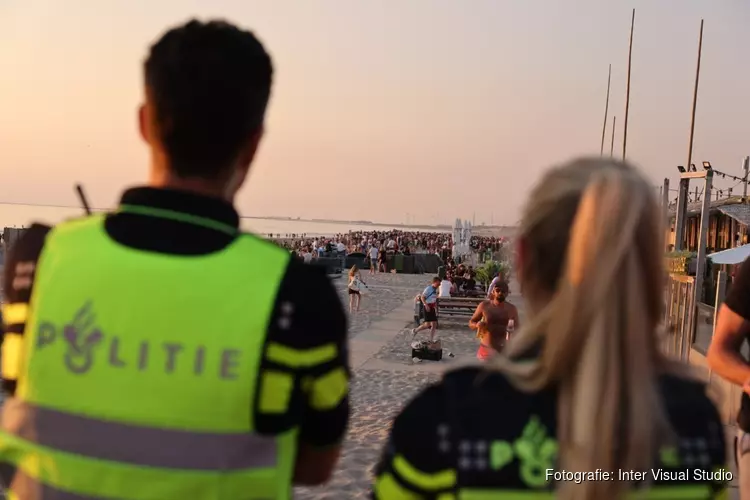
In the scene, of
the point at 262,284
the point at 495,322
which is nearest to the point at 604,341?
the point at 262,284

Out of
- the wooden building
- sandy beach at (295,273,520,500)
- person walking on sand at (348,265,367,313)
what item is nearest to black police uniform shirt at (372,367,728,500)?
sandy beach at (295,273,520,500)

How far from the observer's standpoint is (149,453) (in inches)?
52.0

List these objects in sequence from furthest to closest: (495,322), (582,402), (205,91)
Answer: (495,322) < (205,91) < (582,402)

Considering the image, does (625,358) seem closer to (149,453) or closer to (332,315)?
(332,315)

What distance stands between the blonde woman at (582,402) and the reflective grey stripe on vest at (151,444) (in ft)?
1.01

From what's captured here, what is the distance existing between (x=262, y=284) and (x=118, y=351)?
1.10 feet

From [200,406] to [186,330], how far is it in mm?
160

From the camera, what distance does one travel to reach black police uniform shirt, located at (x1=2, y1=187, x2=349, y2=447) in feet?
4.45

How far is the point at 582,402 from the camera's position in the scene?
1.20m

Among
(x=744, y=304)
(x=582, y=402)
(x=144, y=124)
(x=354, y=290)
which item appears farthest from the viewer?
(x=354, y=290)

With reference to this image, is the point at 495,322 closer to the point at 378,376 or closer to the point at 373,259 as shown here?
the point at 378,376

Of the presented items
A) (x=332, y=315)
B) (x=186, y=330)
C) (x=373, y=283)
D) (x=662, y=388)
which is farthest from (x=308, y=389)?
(x=373, y=283)

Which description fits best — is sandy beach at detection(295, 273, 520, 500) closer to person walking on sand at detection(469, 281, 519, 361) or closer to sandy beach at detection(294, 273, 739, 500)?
sandy beach at detection(294, 273, 739, 500)

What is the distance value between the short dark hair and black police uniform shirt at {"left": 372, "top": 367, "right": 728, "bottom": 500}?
2.45 feet
